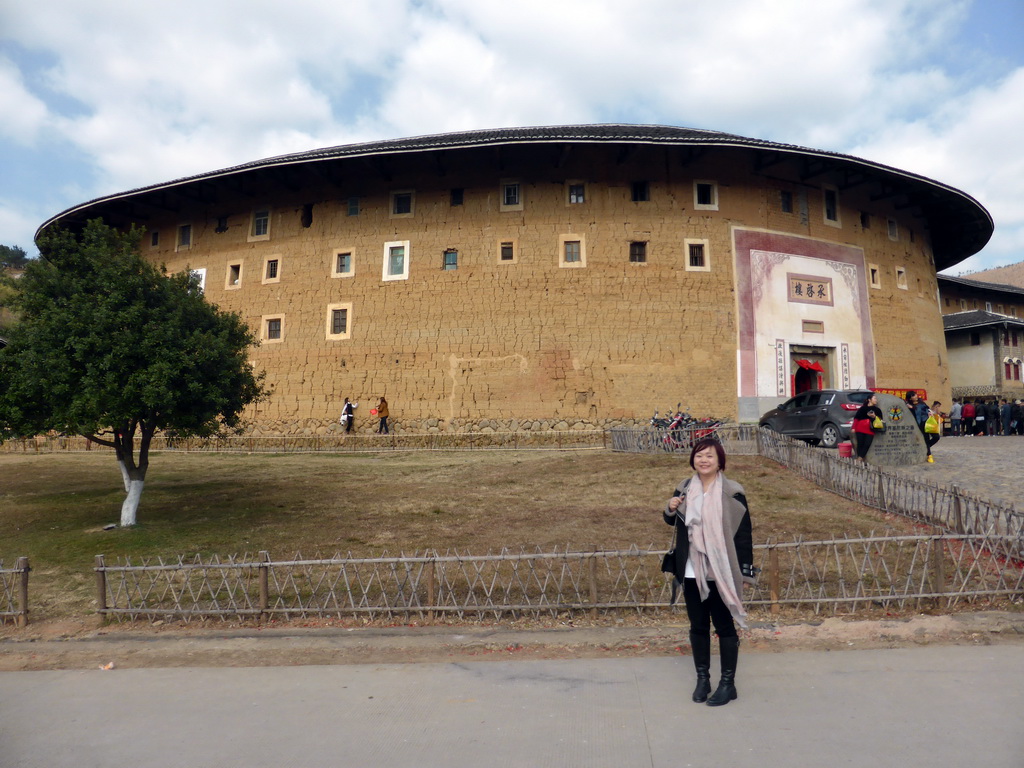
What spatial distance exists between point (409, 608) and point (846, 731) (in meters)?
3.33

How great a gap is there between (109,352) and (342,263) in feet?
47.1

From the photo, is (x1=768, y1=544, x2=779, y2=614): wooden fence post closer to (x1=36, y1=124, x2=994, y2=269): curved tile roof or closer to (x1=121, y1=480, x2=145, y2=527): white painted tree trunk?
(x1=121, y1=480, x2=145, y2=527): white painted tree trunk

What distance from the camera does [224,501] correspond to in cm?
1105

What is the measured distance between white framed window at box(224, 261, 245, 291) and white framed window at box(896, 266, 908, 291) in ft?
77.8

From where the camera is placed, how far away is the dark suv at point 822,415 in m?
13.9

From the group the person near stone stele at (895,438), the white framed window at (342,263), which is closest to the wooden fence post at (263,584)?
the person near stone stele at (895,438)

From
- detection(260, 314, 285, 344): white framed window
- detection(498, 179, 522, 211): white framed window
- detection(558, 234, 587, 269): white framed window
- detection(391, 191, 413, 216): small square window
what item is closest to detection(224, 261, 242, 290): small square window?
detection(260, 314, 285, 344): white framed window

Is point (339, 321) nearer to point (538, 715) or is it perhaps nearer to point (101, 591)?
point (101, 591)

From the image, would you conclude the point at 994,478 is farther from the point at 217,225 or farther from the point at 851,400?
the point at 217,225

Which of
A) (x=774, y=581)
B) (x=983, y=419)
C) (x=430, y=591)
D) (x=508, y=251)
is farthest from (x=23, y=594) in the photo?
(x=983, y=419)

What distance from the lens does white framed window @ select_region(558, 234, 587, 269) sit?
21172 millimetres

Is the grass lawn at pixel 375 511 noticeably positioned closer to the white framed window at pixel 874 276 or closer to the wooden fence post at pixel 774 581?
the wooden fence post at pixel 774 581

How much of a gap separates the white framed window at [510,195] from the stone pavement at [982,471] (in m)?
13.5

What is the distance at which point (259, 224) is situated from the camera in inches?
954
